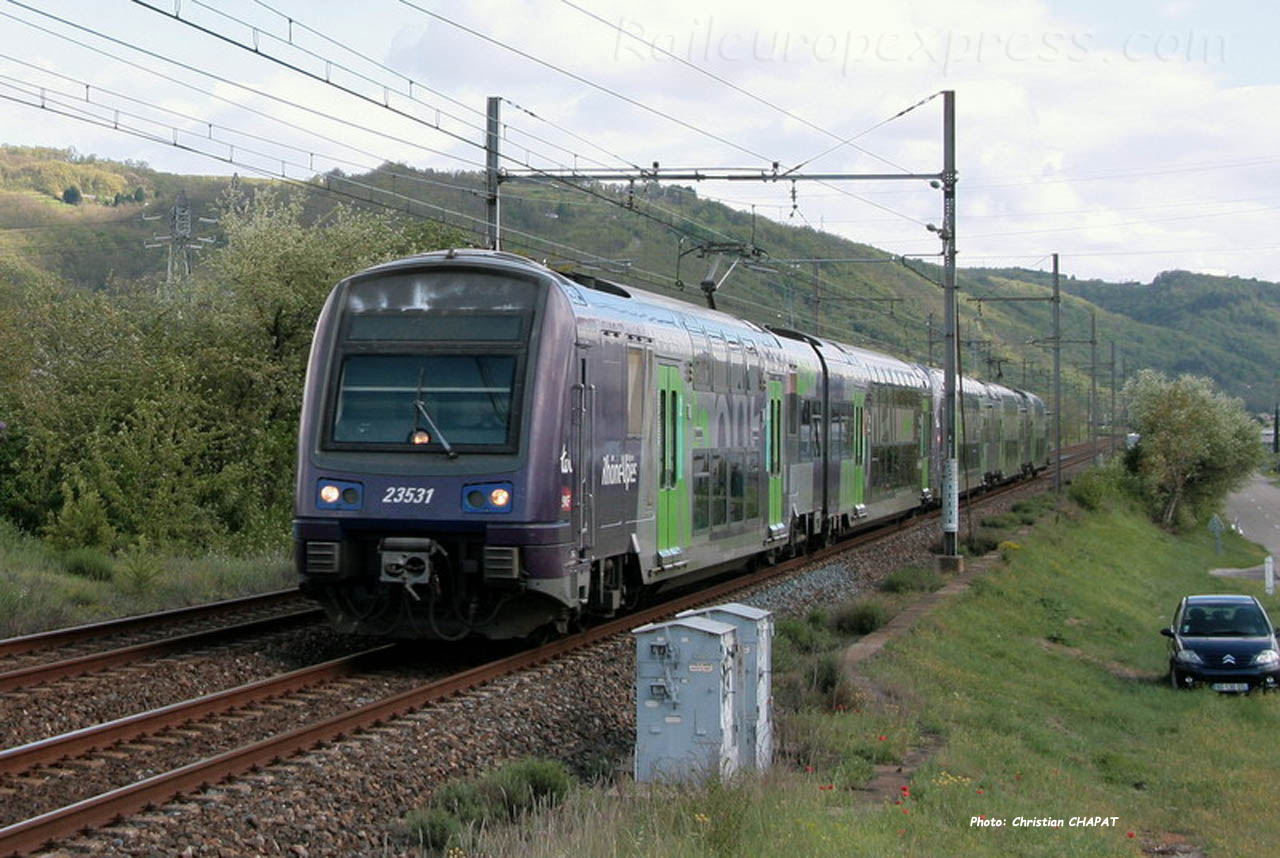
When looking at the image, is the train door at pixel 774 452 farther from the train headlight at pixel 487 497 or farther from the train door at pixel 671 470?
the train headlight at pixel 487 497

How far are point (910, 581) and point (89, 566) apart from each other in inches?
460

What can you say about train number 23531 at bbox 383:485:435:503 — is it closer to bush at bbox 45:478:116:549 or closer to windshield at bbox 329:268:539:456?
windshield at bbox 329:268:539:456

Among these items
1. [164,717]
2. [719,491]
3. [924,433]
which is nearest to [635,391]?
[719,491]

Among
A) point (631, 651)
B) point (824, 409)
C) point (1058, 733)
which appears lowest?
point (1058, 733)

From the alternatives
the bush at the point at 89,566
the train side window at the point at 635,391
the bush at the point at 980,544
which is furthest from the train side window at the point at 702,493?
the bush at the point at 980,544

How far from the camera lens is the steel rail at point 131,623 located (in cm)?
1274

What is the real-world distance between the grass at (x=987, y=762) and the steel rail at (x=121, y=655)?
484 centimetres

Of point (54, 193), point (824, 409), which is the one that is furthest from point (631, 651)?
point (54, 193)

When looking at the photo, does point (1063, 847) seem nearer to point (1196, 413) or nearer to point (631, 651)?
point (631, 651)

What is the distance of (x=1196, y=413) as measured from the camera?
228 feet

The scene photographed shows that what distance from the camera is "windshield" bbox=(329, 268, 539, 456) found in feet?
40.4

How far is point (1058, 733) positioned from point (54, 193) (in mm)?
167606

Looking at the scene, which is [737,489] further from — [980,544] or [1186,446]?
[1186,446]

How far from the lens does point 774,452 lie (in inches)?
795
